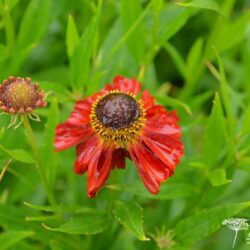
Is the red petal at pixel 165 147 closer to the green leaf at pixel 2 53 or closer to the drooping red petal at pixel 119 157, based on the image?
the drooping red petal at pixel 119 157

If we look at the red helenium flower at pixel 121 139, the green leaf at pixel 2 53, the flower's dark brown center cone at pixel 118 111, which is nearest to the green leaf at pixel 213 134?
the red helenium flower at pixel 121 139

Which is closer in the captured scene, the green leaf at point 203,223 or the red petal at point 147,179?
the red petal at point 147,179

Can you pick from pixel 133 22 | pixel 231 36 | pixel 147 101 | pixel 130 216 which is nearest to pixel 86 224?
pixel 130 216

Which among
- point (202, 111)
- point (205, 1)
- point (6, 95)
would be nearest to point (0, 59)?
Result: point (6, 95)

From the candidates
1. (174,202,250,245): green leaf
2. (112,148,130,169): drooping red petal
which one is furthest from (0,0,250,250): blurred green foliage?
(112,148,130,169): drooping red petal

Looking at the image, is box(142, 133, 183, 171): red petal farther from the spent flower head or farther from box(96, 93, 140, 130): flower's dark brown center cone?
the spent flower head

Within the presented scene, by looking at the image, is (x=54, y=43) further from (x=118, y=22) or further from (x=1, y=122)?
(x=1, y=122)
